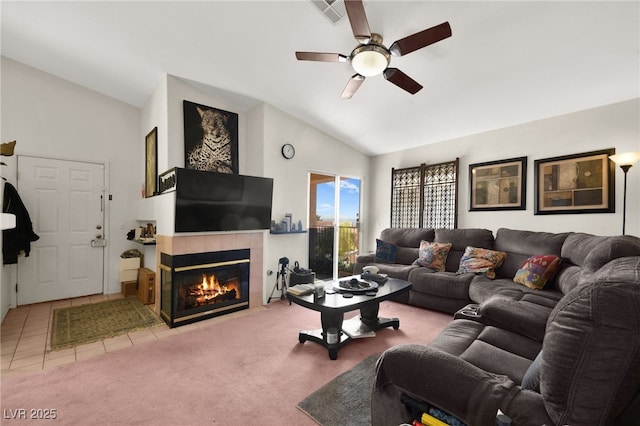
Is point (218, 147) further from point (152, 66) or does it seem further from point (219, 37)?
point (219, 37)

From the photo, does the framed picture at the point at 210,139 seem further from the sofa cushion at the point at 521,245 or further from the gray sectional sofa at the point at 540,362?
the sofa cushion at the point at 521,245

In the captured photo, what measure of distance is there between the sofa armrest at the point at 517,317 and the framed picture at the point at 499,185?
245cm

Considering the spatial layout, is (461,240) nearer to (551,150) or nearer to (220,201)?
(551,150)

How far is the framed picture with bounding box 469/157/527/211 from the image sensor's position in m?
3.85

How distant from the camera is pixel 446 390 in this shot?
107 centimetres

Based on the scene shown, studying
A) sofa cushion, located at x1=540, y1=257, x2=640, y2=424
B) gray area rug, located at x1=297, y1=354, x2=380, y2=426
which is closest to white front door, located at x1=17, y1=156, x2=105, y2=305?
gray area rug, located at x1=297, y1=354, x2=380, y2=426

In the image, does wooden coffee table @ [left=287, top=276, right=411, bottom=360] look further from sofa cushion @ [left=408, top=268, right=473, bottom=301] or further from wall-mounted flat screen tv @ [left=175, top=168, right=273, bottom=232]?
wall-mounted flat screen tv @ [left=175, top=168, right=273, bottom=232]

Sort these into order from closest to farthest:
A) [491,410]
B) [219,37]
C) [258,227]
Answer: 1. [491,410]
2. [219,37]
3. [258,227]

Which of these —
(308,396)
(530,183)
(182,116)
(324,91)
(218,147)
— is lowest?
(308,396)

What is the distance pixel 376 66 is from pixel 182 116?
8.02 feet

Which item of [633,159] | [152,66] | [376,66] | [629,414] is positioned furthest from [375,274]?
[152,66]

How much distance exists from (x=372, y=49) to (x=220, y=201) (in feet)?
7.40

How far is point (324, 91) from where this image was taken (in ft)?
11.5

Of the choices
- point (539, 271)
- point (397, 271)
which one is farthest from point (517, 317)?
point (397, 271)
